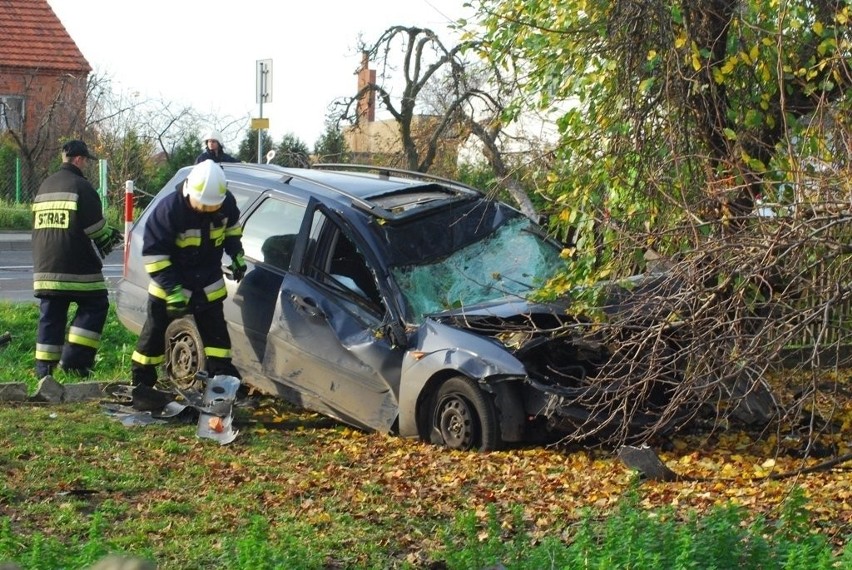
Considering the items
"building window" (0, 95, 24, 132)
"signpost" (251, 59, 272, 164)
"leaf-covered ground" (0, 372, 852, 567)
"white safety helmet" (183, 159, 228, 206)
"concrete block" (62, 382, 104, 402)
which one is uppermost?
"building window" (0, 95, 24, 132)

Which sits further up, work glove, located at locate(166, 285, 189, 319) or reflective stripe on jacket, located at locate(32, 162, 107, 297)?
reflective stripe on jacket, located at locate(32, 162, 107, 297)

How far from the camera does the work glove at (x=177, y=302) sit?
7859mm

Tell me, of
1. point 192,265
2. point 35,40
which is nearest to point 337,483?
point 192,265

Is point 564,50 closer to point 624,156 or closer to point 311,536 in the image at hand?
point 624,156

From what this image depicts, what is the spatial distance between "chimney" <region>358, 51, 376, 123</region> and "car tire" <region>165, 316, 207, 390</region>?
905cm

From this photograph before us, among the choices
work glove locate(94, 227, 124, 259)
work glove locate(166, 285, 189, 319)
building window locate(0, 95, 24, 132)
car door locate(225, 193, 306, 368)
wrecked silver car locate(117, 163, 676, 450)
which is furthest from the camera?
building window locate(0, 95, 24, 132)

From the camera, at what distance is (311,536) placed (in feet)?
17.4

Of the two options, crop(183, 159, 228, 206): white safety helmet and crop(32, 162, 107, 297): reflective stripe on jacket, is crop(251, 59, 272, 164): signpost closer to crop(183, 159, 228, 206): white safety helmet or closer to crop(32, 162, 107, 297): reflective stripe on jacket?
crop(32, 162, 107, 297): reflective stripe on jacket

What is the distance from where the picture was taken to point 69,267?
29.8 feet

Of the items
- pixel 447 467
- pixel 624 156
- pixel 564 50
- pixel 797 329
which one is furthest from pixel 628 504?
pixel 564 50

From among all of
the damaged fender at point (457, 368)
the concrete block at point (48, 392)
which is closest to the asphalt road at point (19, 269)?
the concrete block at point (48, 392)

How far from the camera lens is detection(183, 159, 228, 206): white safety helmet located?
26.0ft

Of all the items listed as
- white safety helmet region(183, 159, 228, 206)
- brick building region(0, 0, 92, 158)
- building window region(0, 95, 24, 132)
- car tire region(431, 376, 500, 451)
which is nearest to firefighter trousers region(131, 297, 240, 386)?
white safety helmet region(183, 159, 228, 206)

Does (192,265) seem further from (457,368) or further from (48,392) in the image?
(457,368)
